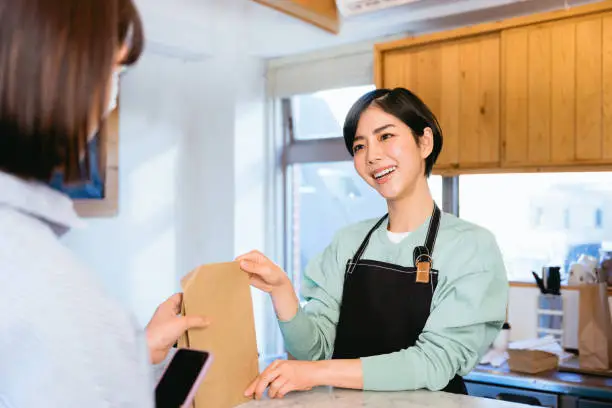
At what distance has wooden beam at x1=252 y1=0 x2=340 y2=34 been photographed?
244 cm

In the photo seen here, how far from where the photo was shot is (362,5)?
2.86 metres

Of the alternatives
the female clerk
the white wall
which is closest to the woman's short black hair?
the female clerk

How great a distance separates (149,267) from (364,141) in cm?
255

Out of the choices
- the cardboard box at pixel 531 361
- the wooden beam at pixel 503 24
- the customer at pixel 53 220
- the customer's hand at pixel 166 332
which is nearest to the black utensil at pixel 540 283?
the cardboard box at pixel 531 361

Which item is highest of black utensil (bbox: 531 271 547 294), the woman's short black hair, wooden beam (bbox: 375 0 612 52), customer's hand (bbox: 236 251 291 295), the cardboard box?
wooden beam (bbox: 375 0 612 52)

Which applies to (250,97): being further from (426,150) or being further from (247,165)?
(426,150)

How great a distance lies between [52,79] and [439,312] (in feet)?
3.28

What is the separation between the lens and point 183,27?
143 inches

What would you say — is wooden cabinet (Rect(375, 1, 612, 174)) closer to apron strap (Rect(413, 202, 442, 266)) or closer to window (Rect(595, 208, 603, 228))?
window (Rect(595, 208, 603, 228))

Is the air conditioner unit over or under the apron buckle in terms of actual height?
over

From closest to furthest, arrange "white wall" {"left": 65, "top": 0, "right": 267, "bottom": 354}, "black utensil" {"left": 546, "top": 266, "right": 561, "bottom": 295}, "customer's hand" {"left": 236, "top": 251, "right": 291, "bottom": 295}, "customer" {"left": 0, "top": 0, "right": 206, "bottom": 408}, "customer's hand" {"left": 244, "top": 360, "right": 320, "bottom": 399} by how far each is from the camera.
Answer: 1. "customer" {"left": 0, "top": 0, "right": 206, "bottom": 408}
2. "customer's hand" {"left": 244, "top": 360, "right": 320, "bottom": 399}
3. "customer's hand" {"left": 236, "top": 251, "right": 291, "bottom": 295}
4. "black utensil" {"left": 546, "top": 266, "right": 561, "bottom": 295}
5. "white wall" {"left": 65, "top": 0, "right": 267, "bottom": 354}

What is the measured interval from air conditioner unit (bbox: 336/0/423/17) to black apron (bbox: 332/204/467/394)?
4.99 ft

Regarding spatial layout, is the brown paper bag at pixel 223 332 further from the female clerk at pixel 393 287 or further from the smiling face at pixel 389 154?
the smiling face at pixel 389 154

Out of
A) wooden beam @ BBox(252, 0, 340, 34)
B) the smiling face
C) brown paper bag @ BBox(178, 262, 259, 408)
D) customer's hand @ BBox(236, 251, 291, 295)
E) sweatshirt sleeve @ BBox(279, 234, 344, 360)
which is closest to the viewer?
brown paper bag @ BBox(178, 262, 259, 408)
